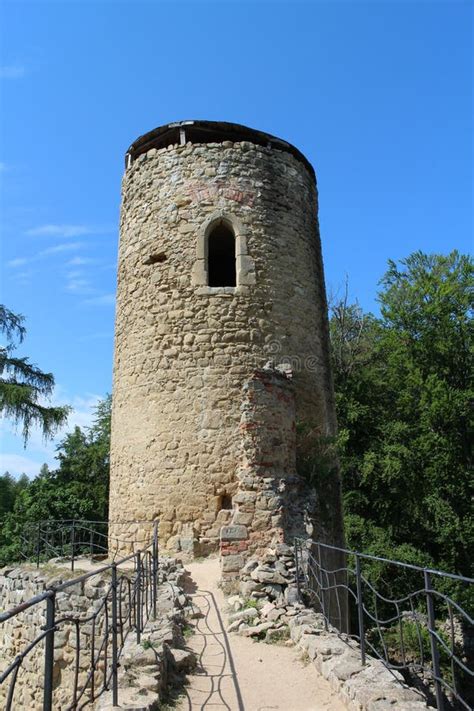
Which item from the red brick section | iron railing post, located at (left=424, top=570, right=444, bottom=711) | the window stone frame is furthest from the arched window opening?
iron railing post, located at (left=424, top=570, right=444, bottom=711)

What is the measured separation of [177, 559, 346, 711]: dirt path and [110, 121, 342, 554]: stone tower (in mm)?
2150

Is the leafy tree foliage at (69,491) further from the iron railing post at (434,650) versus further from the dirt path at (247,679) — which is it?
the iron railing post at (434,650)

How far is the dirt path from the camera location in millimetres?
4828

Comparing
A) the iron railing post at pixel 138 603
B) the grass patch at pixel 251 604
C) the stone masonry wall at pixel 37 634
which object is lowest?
the stone masonry wall at pixel 37 634

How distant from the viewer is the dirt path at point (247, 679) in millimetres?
4828

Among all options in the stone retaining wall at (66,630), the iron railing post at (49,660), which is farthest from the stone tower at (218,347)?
the iron railing post at (49,660)

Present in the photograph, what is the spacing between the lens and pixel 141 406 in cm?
1067

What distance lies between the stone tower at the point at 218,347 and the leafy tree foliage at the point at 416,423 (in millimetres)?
7257

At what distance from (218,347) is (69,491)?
43.0 ft

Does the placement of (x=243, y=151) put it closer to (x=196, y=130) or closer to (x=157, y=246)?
(x=196, y=130)

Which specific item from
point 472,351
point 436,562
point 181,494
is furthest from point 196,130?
point 436,562

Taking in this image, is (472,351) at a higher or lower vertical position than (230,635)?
higher

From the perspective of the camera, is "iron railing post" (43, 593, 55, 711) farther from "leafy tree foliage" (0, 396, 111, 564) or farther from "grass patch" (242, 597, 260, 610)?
"leafy tree foliage" (0, 396, 111, 564)

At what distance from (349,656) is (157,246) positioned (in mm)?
8189
